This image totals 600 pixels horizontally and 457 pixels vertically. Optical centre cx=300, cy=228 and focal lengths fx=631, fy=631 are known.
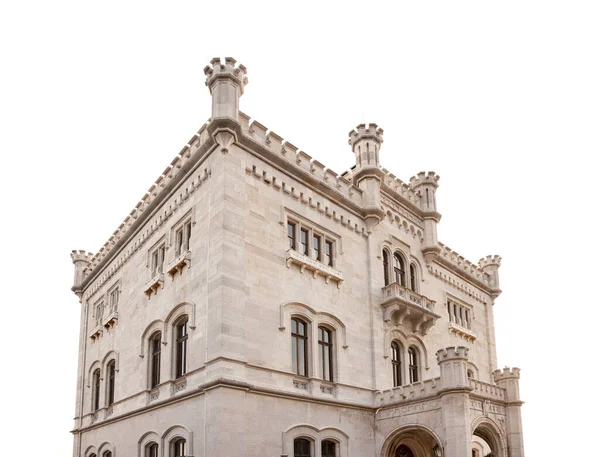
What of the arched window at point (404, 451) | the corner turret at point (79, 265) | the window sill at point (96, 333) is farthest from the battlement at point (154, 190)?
the arched window at point (404, 451)

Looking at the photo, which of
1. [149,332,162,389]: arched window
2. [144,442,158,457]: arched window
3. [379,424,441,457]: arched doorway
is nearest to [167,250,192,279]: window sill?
[149,332,162,389]: arched window

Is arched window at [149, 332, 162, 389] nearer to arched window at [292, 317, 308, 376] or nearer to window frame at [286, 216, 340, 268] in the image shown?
arched window at [292, 317, 308, 376]

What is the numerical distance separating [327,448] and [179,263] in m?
9.21

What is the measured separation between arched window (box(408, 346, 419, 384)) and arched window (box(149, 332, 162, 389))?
11.7 m

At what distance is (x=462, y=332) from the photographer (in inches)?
1379

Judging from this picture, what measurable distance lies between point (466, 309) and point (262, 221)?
1754 centimetres

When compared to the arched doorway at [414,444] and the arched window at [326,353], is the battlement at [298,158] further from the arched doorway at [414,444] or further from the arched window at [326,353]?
the arched doorway at [414,444]

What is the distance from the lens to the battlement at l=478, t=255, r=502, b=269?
41.0m

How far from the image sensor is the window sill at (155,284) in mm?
26531

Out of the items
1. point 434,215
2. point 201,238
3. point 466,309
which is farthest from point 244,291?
point 466,309

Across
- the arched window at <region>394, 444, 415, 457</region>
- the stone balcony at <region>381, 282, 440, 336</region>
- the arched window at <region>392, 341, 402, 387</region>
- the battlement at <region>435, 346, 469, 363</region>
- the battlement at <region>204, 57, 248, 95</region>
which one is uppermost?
the battlement at <region>204, 57, 248, 95</region>

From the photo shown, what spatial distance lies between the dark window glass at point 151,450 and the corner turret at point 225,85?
42.9 feet

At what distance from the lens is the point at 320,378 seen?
24797mm

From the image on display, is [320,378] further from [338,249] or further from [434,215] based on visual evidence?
[434,215]
